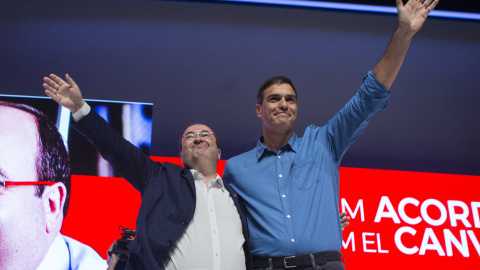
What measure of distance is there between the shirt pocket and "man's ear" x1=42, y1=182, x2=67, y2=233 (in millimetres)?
1982

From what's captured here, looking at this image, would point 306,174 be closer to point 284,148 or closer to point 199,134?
point 284,148

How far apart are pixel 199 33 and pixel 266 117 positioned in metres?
2.28

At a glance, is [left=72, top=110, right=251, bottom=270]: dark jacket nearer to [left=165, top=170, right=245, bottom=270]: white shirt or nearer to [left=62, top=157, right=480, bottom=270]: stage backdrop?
[left=165, top=170, right=245, bottom=270]: white shirt

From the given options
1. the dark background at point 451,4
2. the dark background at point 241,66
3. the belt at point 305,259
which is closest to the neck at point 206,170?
the belt at point 305,259

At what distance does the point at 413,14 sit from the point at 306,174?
2.80ft

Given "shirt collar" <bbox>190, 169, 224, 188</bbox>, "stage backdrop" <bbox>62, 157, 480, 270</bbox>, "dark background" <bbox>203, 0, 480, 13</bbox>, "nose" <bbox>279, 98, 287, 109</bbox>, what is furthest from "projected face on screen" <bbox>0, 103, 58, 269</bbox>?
"dark background" <bbox>203, 0, 480, 13</bbox>

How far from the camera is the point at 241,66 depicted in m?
4.19

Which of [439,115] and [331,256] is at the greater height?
[439,115]

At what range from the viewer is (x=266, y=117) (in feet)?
7.36

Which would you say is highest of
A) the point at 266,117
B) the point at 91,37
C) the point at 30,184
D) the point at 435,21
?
the point at 435,21

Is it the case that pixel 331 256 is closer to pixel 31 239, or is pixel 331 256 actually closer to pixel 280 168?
pixel 280 168

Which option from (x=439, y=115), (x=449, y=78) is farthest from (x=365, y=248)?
(x=449, y=78)

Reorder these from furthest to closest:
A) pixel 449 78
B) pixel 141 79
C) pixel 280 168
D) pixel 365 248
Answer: pixel 449 78
pixel 141 79
pixel 365 248
pixel 280 168

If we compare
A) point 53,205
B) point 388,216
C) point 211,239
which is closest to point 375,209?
point 388,216
